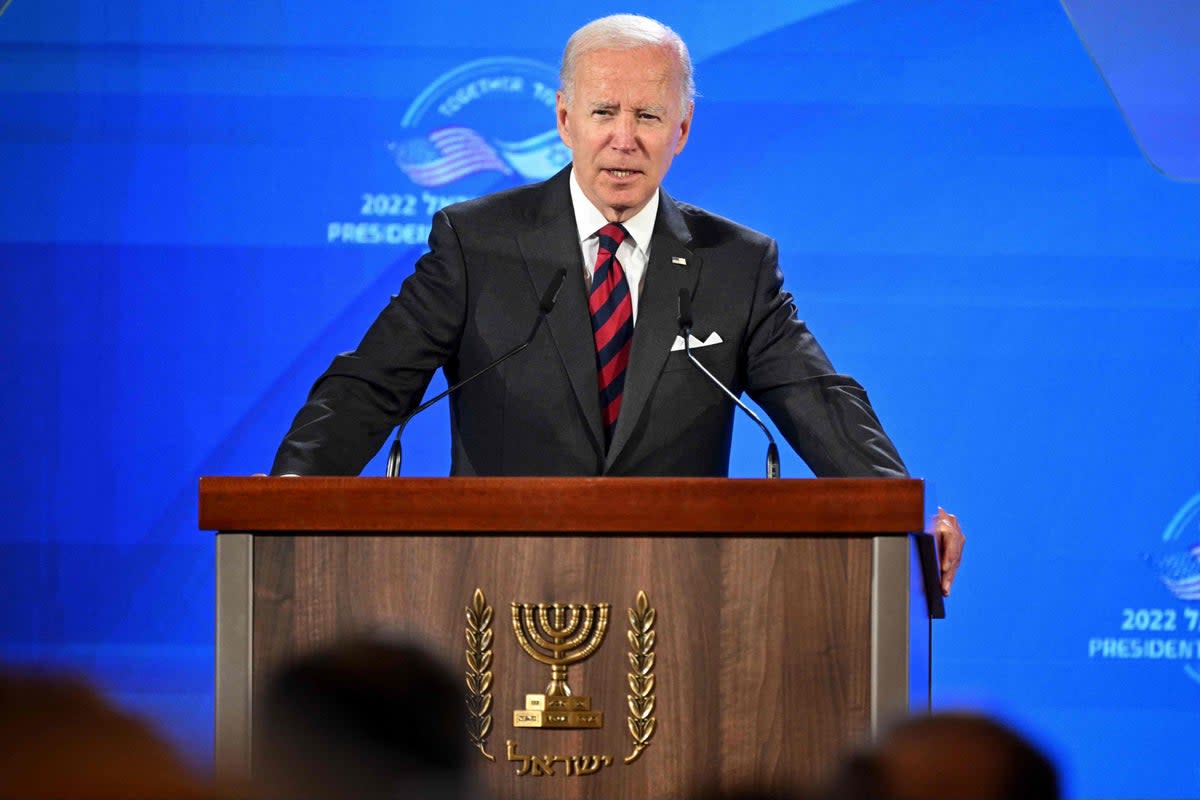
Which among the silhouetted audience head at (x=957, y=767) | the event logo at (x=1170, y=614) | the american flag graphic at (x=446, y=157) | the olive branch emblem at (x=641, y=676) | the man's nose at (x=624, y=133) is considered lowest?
the event logo at (x=1170, y=614)

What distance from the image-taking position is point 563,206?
3.01m

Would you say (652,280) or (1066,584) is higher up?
(652,280)

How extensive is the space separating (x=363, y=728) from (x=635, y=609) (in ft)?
3.91

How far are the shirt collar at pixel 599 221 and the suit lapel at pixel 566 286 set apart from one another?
16mm

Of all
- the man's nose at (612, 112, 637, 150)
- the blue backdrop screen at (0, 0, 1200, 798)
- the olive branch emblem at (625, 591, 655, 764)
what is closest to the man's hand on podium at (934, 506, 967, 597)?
the olive branch emblem at (625, 591, 655, 764)

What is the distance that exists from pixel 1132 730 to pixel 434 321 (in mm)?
2375

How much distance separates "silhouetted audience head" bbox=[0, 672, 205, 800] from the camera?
1.91 feet

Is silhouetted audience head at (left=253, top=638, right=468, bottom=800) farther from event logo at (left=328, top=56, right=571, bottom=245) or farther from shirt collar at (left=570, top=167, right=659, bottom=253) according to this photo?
event logo at (left=328, top=56, right=571, bottom=245)

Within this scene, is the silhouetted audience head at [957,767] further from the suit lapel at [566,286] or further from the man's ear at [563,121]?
the man's ear at [563,121]

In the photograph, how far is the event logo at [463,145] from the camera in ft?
14.2

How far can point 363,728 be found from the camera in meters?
0.78

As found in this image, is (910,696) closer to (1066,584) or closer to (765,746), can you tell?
(765,746)

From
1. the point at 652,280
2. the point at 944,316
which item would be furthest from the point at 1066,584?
the point at 652,280

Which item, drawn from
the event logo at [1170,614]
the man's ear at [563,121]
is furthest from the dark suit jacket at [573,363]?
the event logo at [1170,614]
